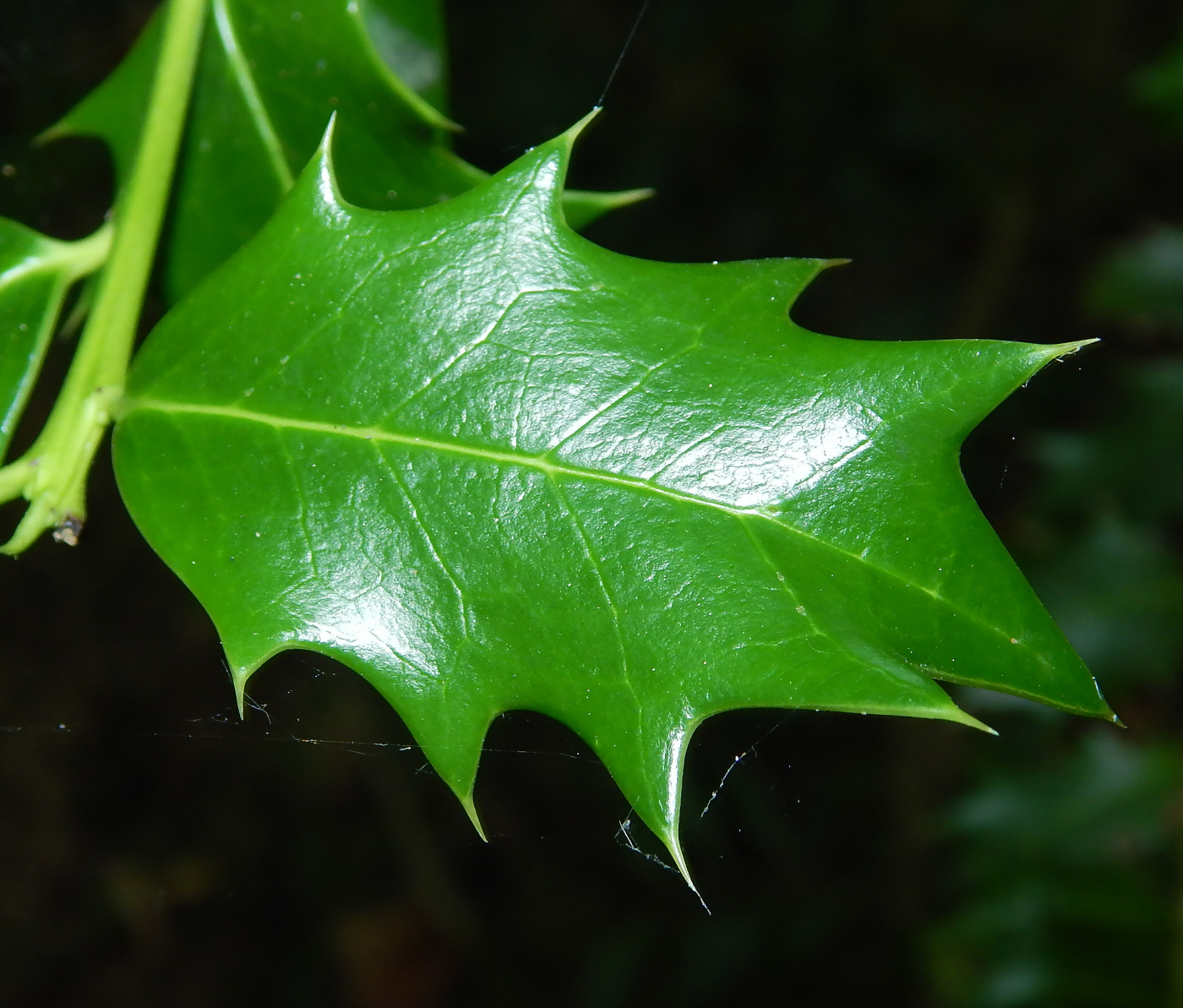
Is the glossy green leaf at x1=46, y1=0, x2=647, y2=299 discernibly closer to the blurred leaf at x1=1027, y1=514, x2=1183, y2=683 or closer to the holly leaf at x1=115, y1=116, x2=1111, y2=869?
the holly leaf at x1=115, y1=116, x2=1111, y2=869

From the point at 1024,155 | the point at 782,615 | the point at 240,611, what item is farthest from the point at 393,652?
the point at 1024,155

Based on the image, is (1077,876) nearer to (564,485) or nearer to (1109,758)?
(1109,758)

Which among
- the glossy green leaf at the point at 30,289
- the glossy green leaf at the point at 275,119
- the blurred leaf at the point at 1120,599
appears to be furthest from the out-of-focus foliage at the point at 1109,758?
the glossy green leaf at the point at 30,289

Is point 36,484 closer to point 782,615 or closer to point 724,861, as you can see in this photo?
point 782,615

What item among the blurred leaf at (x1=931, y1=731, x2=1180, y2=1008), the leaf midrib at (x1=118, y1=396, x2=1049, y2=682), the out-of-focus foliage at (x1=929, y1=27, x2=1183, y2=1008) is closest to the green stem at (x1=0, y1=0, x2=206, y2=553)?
the leaf midrib at (x1=118, y1=396, x2=1049, y2=682)

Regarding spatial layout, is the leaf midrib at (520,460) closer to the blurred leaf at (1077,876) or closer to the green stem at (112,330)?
the green stem at (112,330)

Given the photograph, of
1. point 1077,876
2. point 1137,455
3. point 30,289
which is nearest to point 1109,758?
point 1077,876

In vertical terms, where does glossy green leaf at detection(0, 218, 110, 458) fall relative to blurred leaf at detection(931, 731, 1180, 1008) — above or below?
above
